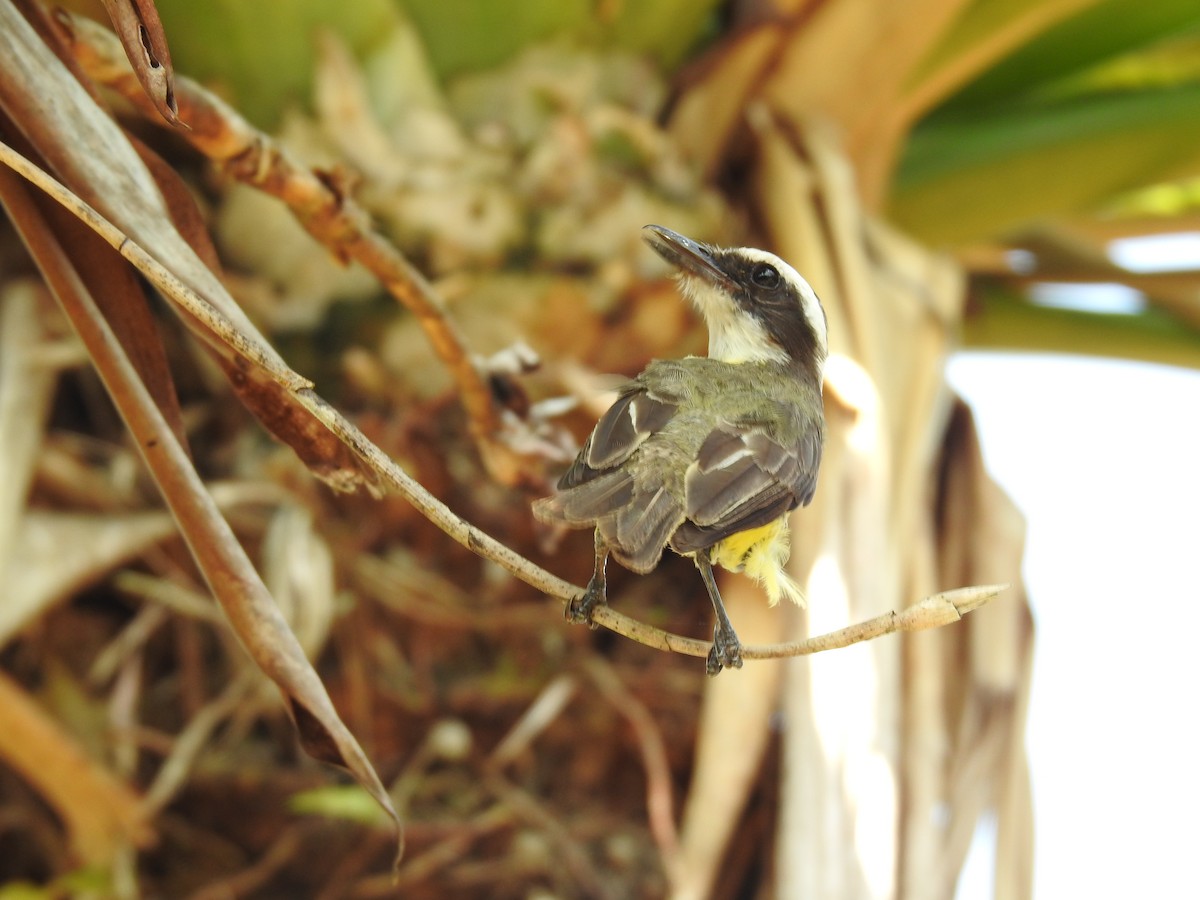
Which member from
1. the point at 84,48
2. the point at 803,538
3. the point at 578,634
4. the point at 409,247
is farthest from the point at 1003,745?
the point at 84,48

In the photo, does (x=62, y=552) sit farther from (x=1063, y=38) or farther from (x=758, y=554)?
(x=1063, y=38)

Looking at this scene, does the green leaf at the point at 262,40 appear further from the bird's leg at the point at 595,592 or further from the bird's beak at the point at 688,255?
the bird's leg at the point at 595,592

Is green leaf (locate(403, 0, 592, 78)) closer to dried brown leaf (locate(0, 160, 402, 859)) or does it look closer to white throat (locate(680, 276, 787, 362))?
white throat (locate(680, 276, 787, 362))

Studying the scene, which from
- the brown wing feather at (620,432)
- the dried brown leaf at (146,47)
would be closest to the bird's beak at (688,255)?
the brown wing feather at (620,432)

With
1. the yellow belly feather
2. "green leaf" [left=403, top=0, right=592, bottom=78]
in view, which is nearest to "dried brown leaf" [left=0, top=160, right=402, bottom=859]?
the yellow belly feather

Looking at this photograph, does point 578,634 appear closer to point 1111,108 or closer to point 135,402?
point 135,402

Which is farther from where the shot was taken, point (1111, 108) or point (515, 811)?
point (1111, 108)

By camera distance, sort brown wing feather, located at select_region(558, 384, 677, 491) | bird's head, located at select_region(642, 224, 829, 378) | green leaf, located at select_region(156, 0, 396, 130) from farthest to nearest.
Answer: green leaf, located at select_region(156, 0, 396, 130), bird's head, located at select_region(642, 224, 829, 378), brown wing feather, located at select_region(558, 384, 677, 491)
